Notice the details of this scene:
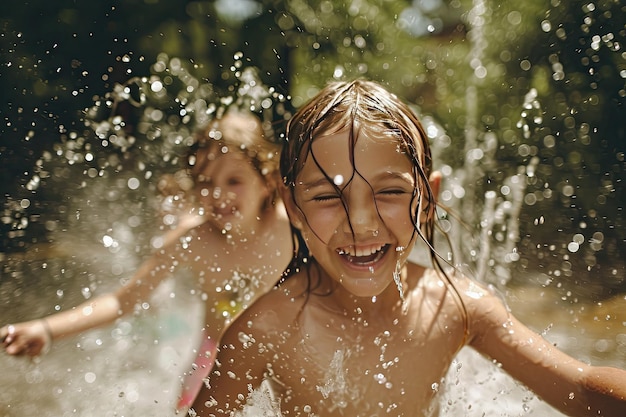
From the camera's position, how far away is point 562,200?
18.1ft

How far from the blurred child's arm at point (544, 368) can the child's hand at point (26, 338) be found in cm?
153

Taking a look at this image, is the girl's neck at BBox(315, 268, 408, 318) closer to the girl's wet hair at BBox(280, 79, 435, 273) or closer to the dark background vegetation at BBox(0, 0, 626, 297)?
the girl's wet hair at BBox(280, 79, 435, 273)

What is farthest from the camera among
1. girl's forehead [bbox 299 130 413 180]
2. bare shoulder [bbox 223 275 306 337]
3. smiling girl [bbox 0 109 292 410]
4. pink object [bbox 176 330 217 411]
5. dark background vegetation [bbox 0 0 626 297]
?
dark background vegetation [bbox 0 0 626 297]

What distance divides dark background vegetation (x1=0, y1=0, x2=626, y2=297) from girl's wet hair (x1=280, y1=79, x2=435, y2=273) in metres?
2.64

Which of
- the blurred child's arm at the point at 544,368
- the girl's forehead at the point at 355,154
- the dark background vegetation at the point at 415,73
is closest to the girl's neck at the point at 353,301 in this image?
the blurred child's arm at the point at 544,368

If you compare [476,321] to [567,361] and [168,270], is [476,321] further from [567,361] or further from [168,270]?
[168,270]

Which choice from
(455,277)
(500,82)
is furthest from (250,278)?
(500,82)

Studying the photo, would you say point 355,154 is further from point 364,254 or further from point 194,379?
point 194,379

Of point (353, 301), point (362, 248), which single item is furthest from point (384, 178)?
point (353, 301)

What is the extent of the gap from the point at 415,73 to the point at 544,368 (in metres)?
6.54

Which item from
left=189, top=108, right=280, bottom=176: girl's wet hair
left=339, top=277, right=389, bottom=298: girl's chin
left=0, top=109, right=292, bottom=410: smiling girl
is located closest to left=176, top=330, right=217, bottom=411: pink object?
left=0, top=109, right=292, bottom=410: smiling girl

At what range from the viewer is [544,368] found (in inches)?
73.0

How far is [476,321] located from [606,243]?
307 centimetres

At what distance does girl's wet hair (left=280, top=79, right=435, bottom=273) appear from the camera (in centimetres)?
176
